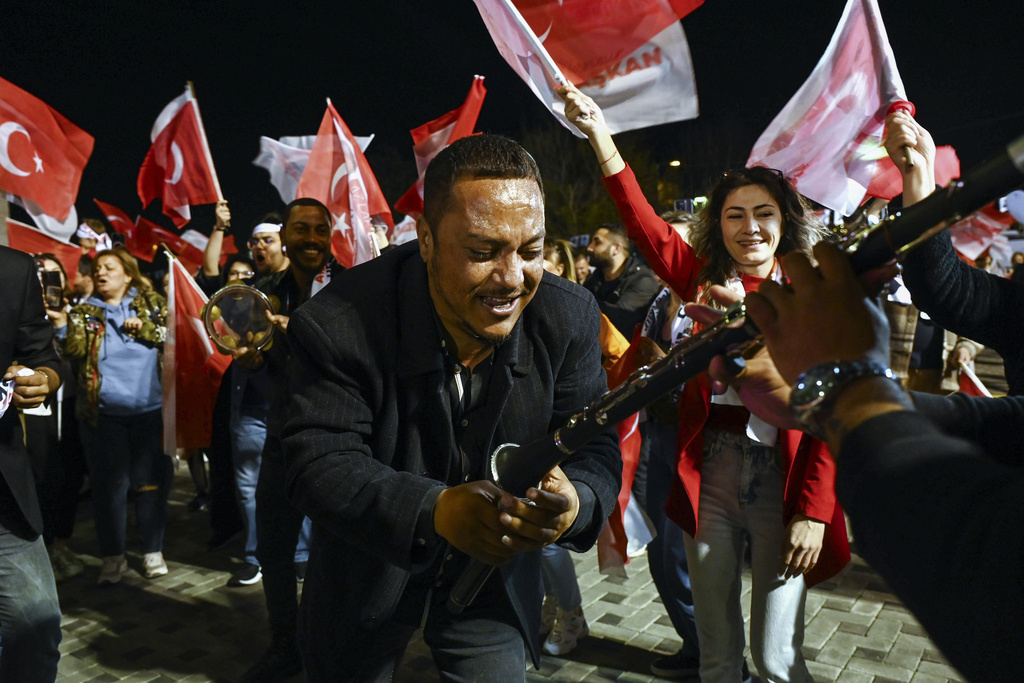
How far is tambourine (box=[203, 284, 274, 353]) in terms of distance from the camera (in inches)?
177

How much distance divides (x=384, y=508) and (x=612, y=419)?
678 mm

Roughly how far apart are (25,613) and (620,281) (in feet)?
17.5

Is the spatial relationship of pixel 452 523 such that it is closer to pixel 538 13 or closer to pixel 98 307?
pixel 538 13

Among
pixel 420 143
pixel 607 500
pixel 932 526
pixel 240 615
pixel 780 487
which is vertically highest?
pixel 420 143

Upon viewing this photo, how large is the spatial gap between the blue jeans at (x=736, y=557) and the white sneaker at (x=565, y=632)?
147cm

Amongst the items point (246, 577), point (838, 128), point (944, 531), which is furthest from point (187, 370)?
point (944, 531)

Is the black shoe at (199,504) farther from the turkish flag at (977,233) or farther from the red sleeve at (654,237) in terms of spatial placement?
the turkish flag at (977,233)

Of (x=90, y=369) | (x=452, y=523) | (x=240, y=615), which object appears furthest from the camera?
(x=90, y=369)

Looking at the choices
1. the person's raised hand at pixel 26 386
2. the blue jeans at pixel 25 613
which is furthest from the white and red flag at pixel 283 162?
the blue jeans at pixel 25 613

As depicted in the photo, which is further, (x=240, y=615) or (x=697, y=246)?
(x=240, y=615)

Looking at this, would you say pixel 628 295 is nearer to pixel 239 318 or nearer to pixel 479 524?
pixel 239 318

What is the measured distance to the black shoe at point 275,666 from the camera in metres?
3.94

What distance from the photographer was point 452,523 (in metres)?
1.77

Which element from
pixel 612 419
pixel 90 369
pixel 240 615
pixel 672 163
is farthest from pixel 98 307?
pixel 672 163
